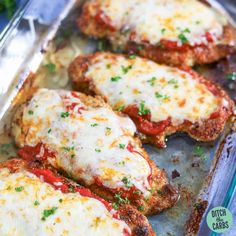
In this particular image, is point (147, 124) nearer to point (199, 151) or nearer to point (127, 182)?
point (199, 151)

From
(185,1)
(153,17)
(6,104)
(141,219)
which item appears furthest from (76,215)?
(185,1)

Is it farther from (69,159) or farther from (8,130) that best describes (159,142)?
(8,130)

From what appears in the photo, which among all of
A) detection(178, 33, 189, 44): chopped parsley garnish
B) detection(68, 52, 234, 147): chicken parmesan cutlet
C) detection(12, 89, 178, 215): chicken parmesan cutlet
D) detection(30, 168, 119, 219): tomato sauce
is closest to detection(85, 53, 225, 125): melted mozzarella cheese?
detection(68, 52, 234, 147): chicken parmesan cutlet

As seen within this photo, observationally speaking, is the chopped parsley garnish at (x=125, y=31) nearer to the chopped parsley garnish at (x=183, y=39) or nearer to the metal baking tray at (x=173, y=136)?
the metal baking tray at (x=173, y=136)

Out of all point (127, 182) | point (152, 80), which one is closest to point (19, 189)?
point (127, 182)

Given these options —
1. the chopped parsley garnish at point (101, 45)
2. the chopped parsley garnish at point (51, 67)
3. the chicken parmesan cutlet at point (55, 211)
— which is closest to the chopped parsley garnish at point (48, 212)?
the chicken parmesan cutlet at point (55, 211)

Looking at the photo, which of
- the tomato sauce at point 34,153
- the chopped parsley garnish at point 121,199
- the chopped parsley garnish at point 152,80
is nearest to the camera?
the chopped parsley garnish at point 121,199
